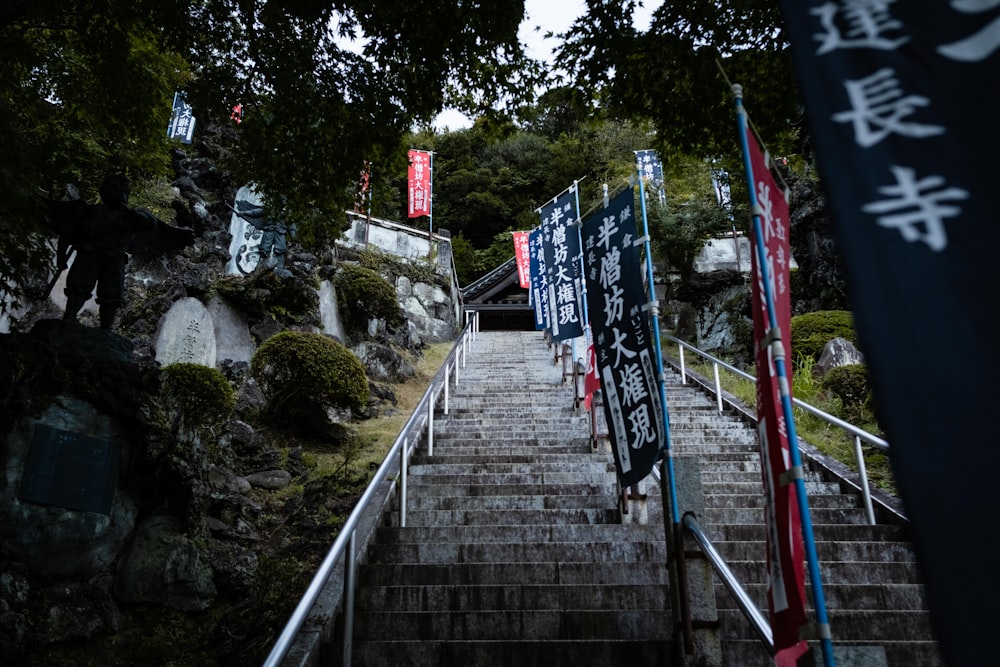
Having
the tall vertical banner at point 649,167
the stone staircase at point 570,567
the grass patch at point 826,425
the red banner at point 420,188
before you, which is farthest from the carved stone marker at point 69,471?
the tall vertical banner at point 649,167

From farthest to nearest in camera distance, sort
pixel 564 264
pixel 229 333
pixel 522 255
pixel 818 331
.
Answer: pixel 522 255
pixel 818 331
pixel 229 333
pixel 564 264

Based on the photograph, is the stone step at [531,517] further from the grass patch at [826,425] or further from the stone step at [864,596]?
the grass patch at [826,425]

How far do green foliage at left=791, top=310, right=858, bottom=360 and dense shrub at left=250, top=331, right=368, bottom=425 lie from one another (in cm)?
940

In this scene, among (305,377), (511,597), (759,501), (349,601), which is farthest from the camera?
Answer: (305,377)

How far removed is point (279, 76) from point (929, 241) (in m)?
5.33

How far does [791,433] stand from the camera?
2266mm

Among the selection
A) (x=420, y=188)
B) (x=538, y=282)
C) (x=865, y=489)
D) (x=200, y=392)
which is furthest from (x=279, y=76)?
(x=420, y=188)

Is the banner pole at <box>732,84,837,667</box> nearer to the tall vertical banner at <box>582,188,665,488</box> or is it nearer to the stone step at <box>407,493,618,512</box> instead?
the tall vertical banner at <box>582,188,665,488</box>

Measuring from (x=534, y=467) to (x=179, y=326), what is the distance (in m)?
8.37

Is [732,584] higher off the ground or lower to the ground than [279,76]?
lower

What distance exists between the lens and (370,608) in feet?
14.1

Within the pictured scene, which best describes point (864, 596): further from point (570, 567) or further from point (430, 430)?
point (430, 430)

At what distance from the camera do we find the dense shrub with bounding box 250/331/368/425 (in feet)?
30.1

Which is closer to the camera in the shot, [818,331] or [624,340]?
[624,340]
